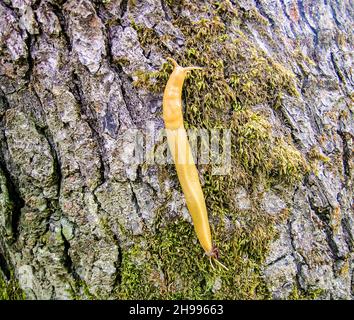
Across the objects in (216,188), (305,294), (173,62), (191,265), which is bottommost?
(305,294)

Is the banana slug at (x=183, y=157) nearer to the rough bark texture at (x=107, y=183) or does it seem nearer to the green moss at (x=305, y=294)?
the rough bark texture at (x=107, y=183)

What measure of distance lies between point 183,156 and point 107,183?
386 mm

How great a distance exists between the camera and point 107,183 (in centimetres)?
158

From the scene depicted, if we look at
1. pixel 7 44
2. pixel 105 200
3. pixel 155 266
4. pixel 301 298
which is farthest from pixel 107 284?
pixel 7 44

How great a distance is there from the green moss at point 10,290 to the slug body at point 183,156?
104 centimetres

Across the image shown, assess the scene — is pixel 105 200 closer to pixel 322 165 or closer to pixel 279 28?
pixel 322 165

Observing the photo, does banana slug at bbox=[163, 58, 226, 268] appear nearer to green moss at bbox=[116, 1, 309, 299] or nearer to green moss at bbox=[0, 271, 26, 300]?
green moss at bbox=[116, 1, 309, 299]

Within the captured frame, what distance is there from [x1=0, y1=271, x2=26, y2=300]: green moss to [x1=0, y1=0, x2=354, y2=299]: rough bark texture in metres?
0.11

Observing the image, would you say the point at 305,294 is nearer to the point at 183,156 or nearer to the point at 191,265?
the point at 191,265

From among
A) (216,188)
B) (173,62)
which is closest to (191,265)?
(216,188)

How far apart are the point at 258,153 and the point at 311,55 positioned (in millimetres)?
817

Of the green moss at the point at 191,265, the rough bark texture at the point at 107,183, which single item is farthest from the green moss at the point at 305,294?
the green moss at the point at 191,265

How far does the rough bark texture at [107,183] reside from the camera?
1551 millimetres

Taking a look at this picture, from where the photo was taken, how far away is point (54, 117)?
1560 mm
